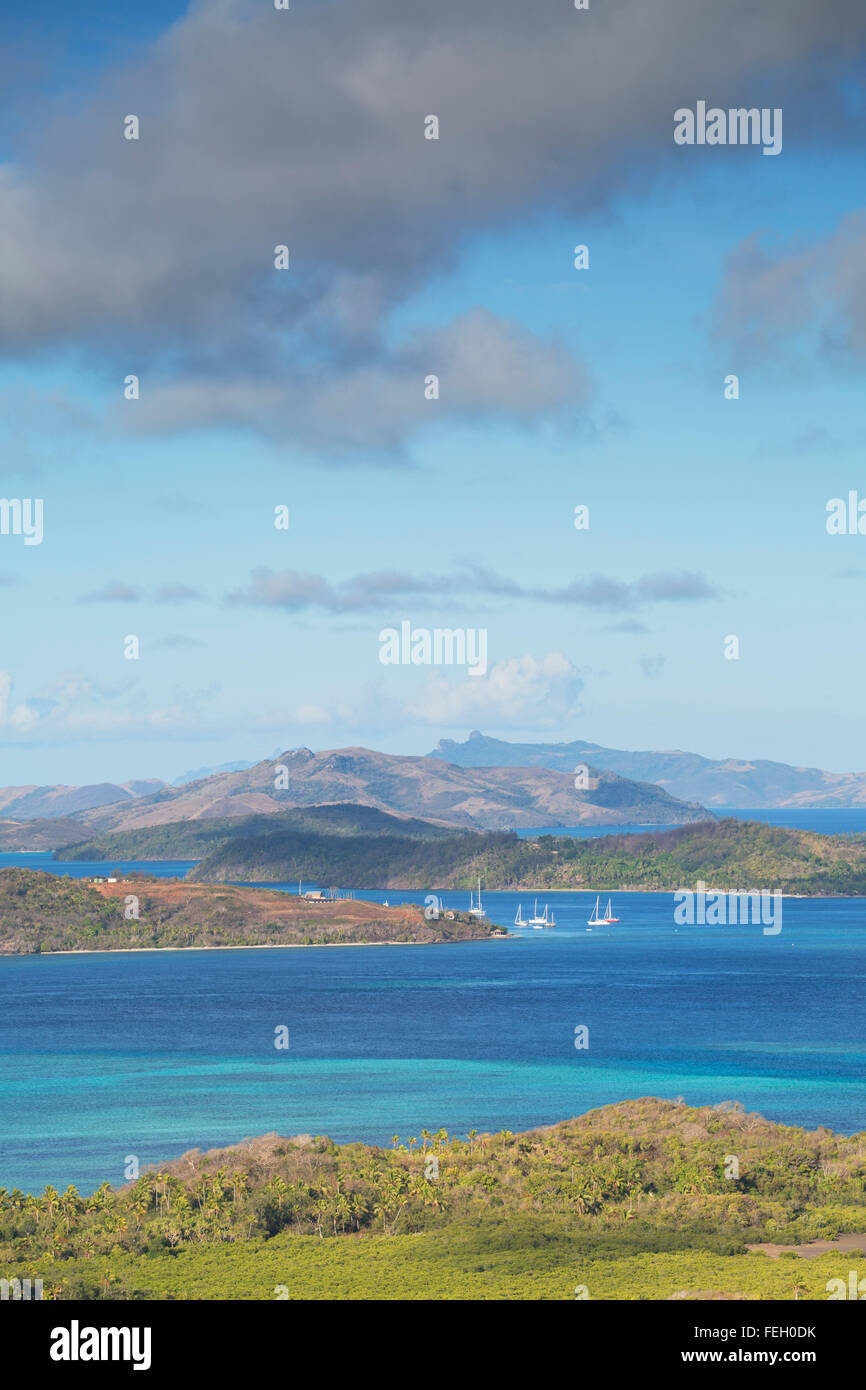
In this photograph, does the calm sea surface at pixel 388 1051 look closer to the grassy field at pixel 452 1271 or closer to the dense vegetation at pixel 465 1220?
the dense vegetation at pixel 465 1220

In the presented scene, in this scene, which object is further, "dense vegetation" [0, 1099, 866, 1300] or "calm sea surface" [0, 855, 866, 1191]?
"calm sea surface" [0, 855, 866, 1191]

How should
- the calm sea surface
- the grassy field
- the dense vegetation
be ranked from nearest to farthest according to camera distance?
the grassy field
the dense vegetation
the calm sea surface

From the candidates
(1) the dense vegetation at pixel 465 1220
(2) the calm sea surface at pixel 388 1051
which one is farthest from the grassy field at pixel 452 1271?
(2) the calm sea surface at pixel 388 1051

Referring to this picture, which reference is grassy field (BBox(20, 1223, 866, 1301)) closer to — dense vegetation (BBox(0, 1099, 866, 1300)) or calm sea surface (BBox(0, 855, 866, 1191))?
dense vegetation (BBox(0, 1099, 866, 1300))

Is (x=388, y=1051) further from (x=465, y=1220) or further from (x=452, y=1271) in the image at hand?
(x=452, y=1271)

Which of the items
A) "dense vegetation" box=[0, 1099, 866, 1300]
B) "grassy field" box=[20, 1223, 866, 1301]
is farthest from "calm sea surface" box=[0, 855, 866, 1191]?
"grassy field" box=[20, 1223, 866, 1301]
